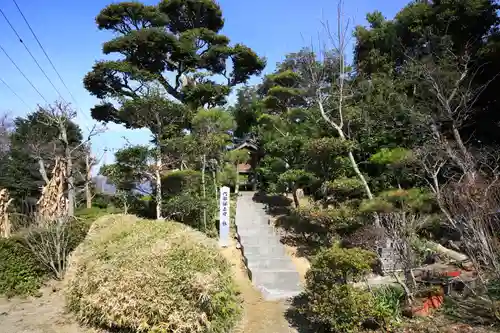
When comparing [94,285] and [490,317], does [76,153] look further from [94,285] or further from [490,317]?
[490,317]

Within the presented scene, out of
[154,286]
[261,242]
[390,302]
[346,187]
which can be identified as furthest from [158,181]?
[390,302]

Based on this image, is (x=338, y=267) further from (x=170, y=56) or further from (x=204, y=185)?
(x=170, y=56)

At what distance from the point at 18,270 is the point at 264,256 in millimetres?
5725

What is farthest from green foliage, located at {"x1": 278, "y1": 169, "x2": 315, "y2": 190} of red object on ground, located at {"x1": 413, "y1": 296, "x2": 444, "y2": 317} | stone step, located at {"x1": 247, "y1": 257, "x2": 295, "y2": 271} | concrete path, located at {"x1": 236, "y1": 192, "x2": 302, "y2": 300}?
red object on ground, located at {"x1": 413, "y1": 296, "x2": 444, "y2": 317}

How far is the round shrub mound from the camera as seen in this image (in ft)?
15.4

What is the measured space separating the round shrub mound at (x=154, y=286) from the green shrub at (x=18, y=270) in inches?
68.8

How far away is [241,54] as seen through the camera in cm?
1792

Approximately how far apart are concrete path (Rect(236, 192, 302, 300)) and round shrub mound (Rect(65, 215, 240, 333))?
7.72 feet

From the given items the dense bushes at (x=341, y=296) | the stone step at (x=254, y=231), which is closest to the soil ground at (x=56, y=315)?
the dense bushes at (x=341, y=296)

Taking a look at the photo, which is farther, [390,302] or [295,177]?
[295,177]

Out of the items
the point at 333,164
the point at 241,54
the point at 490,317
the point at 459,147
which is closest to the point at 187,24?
the point at 241,54

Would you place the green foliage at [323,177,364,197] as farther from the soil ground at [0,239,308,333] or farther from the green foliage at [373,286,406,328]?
the green foliage at [373,286,406,328]

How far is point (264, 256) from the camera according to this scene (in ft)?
32.7

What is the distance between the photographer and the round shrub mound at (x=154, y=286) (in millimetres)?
4688
